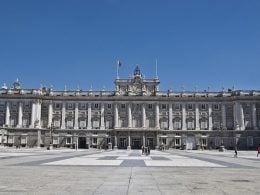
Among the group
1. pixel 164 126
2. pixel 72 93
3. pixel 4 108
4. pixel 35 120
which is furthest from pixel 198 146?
pixel 4 108

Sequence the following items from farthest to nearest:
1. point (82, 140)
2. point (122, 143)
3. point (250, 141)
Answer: point (82, 140), point (122, 143), point (250, 141)

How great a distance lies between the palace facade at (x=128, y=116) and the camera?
109m

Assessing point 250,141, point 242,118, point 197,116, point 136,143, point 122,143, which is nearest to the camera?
point 250,141

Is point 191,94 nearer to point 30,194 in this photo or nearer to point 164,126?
point 164,126

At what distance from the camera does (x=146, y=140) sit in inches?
4370

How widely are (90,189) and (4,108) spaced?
103415mm

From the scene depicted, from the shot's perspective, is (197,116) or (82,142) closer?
(82,142)

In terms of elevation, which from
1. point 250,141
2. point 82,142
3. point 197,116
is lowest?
point 82,142

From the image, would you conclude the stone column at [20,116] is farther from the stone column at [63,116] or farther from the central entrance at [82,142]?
the central entrance at [82,142]

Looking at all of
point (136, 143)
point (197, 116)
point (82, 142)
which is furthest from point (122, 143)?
point (197, 116)

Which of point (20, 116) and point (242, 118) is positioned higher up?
point (20, 116)

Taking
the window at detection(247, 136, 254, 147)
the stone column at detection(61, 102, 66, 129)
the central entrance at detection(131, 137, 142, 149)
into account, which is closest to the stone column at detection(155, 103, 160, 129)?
the central entrance at detection(131, 137, 142, 149)

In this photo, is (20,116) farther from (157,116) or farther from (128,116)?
(157,116)

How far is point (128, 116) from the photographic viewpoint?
11262 centimetres
